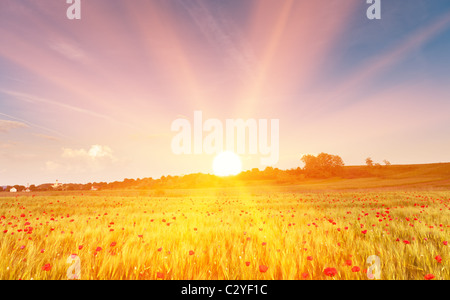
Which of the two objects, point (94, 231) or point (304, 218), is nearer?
point (94, 231)

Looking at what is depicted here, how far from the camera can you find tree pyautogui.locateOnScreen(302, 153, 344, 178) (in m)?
90.0

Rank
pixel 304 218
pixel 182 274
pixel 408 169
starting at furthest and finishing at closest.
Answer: pixel 408 169 < pixel 304 218 < pixel 182 274

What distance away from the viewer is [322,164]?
94.8 m

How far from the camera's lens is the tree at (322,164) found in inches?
3543

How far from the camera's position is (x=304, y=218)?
7.36 m

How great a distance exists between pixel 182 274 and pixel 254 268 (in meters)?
1.05

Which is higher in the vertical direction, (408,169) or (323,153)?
(323,153)

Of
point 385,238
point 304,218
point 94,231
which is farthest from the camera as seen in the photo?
point 304,218
